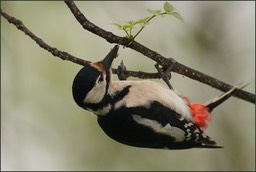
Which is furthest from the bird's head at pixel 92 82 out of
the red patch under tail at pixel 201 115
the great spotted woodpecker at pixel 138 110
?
the red patch under tail at pixel 201 115

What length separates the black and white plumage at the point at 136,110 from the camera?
147 inches

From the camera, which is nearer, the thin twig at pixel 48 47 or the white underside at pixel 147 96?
the thin twig at pixel 48 47

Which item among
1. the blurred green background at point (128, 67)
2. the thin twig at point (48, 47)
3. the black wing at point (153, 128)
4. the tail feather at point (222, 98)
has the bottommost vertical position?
the black wing at point (153, 128)

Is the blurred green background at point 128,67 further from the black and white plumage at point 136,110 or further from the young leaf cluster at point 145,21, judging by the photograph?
the young leaf cluster at point 145,21

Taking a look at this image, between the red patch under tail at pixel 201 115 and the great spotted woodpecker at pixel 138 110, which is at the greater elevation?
the red patch under tail at pixel 201 115

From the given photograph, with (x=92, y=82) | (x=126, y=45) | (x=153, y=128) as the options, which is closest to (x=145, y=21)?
(x=126, y=45)

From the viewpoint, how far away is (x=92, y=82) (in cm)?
368

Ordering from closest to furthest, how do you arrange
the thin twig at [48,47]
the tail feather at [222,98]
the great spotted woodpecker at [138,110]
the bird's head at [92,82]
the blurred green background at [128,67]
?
the thin twig at [48,47], the bird's head at [92,82], the great spotted woodpecker at [138,110], the tail feather at [222,98], the blurred green background at [128,67]

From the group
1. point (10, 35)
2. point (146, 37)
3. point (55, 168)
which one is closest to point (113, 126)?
point (10, 35)

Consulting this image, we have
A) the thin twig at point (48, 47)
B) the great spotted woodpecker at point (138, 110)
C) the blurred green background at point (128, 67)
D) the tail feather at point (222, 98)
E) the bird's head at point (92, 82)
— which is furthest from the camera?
the blurred green background at point (128, 67)

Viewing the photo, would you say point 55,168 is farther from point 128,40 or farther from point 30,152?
point 128,40

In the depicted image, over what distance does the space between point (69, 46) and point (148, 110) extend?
3.36 metres

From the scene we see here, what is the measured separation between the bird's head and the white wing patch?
0.29 metres

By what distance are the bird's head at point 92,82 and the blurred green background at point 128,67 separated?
10.2ft
